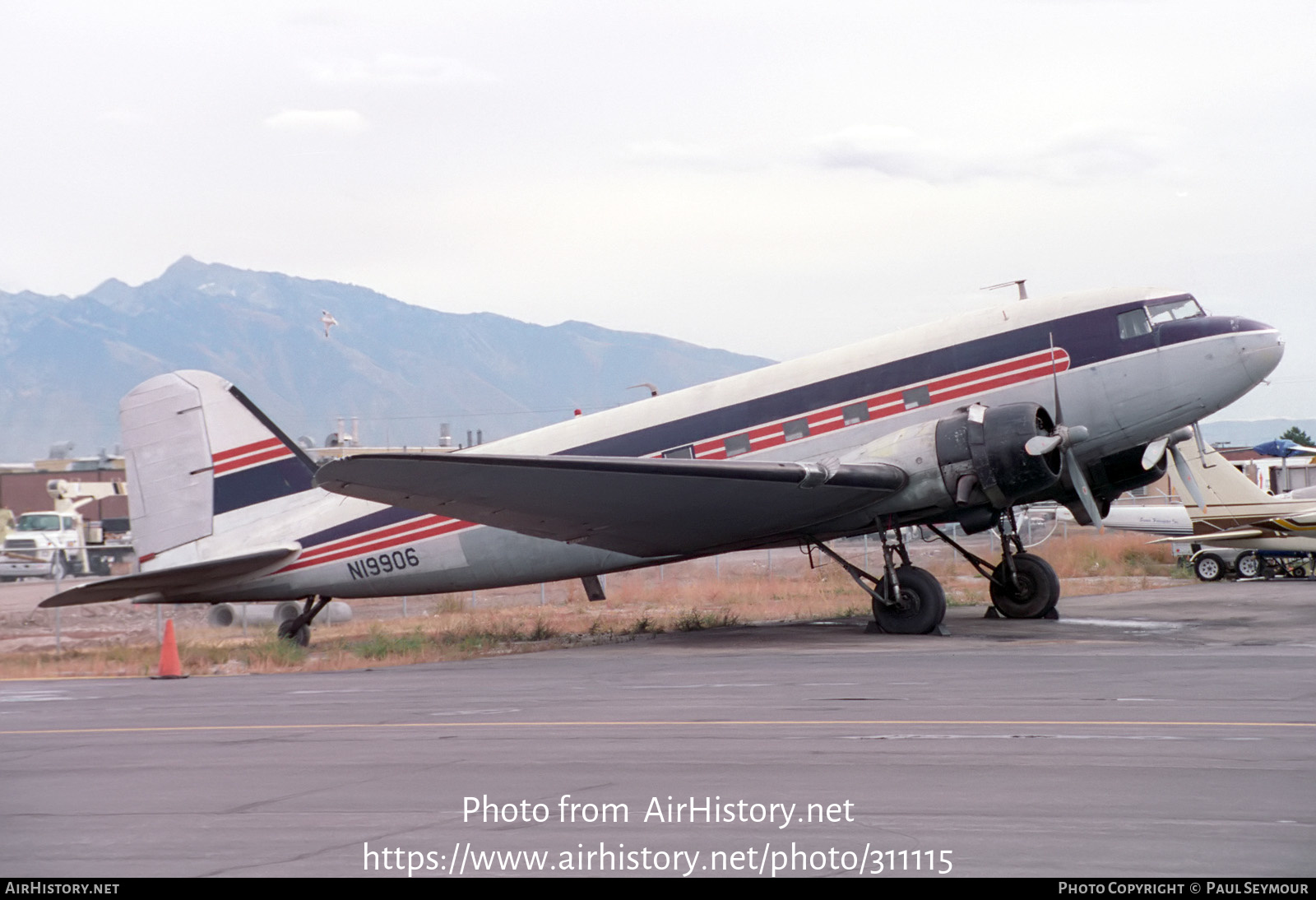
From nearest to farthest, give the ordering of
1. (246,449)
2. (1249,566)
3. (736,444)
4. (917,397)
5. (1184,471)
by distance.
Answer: (917,397) → (736,444) → (246,449) → (1184,471) → (1249,566)

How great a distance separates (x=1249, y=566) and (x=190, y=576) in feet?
91.5

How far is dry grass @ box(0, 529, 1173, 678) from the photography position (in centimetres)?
1912

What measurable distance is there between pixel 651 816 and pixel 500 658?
1130 centimetres

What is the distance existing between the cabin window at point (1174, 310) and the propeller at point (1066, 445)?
1484mm

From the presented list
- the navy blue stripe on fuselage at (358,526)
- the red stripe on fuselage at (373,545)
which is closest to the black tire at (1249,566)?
the red stripe on fuselage at (373,545)

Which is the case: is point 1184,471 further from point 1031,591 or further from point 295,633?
point 295,633

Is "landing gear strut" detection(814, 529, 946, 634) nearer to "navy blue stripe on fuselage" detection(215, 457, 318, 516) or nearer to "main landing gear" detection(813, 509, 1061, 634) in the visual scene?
"main landing gear" detection(813, 509, 1061, 634)

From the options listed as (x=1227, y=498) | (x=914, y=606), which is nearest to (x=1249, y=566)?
(x=1227, y=498)

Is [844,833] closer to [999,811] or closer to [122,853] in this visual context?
[999,811]

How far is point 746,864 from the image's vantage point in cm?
566

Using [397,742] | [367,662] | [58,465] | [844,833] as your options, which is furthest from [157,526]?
[58,465]

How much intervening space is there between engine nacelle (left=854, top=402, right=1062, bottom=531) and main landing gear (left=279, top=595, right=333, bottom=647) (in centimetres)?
961
